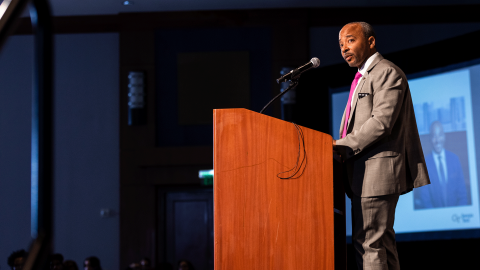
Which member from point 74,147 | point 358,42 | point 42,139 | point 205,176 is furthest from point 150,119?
point 42,139

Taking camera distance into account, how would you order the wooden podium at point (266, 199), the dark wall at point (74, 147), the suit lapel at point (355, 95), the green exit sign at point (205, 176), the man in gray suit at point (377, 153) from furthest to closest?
the dark wall at point (74, 147) < the green exit sign at point (205, 176) < the suit lapel at point (355, 95) < the man in gray suit at point (377, 153) < the wooden podium at point (266, 199)

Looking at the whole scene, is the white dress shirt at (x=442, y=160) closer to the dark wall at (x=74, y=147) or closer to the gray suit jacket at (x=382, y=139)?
the gray suit jacket at (x=382, y=139)

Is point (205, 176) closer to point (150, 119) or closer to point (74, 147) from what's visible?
point (150, 119)

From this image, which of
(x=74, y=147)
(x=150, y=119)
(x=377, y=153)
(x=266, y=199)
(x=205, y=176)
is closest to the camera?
(x=266, y=199)

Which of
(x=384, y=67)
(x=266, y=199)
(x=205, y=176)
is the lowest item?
(x=205, y=176)

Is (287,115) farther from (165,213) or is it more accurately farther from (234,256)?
(234,256)

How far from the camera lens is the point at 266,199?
1570 mm

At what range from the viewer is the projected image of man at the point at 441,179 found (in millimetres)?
4305

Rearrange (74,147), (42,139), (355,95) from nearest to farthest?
1. (42,139)
2. (355,95)
3. (74,147)

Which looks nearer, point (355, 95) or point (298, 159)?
point (298, 159)

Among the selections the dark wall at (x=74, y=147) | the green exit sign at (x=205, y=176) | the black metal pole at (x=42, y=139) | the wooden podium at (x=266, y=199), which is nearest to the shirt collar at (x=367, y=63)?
the wooden podium at (x=266, y=199)

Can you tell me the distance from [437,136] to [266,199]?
3411 millimetres

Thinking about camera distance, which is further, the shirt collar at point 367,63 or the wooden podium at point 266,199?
the shirt collar at point 367,63

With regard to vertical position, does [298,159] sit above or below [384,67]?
below
